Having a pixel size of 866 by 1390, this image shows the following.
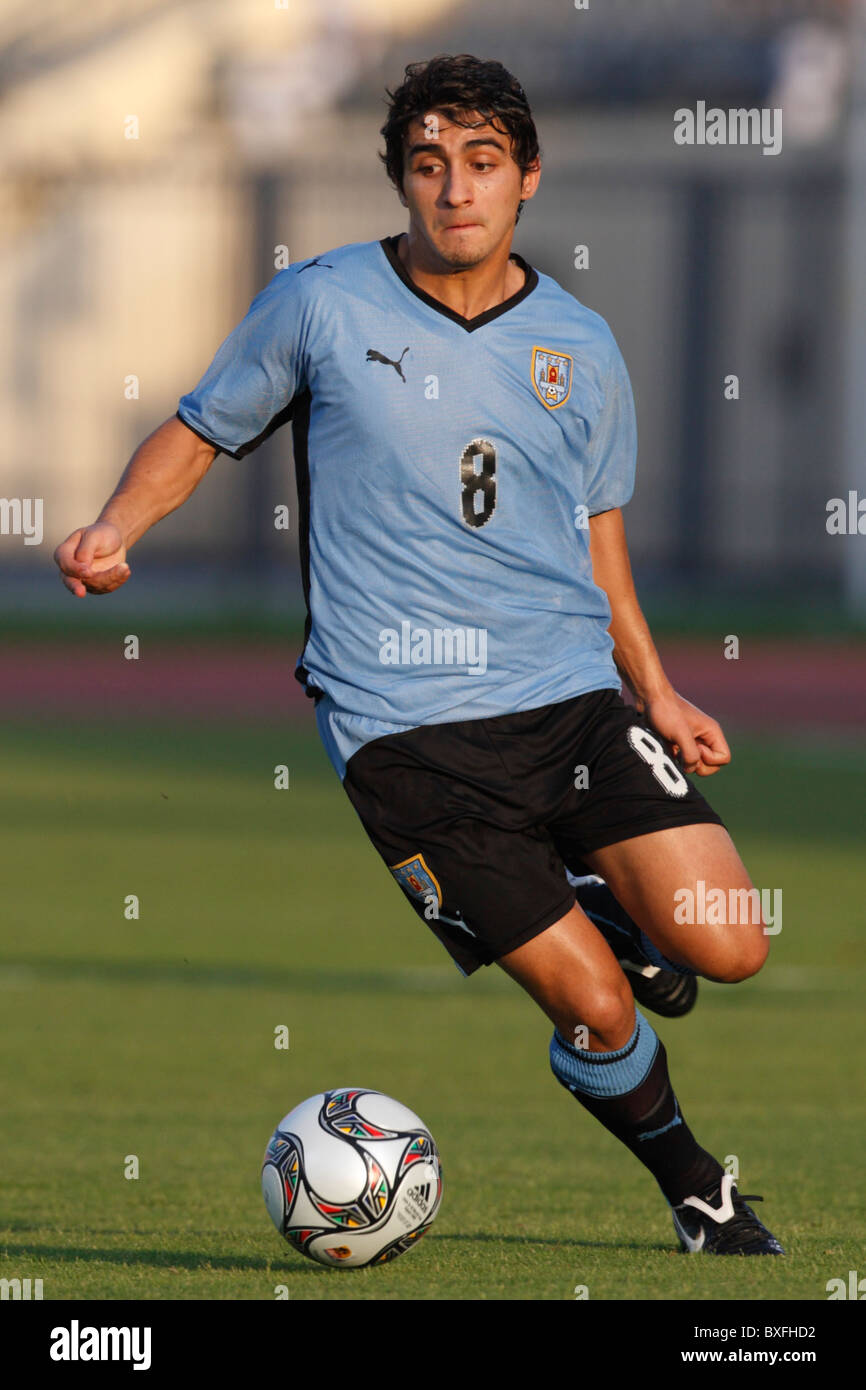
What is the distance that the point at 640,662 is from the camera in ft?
18.6

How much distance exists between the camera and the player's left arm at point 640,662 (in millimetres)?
5570

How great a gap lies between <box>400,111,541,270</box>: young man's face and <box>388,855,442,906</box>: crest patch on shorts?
134cm

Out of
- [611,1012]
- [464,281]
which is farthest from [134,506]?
[611,1012]

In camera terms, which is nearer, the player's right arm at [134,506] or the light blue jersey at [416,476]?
the player's right arm at [134,506]

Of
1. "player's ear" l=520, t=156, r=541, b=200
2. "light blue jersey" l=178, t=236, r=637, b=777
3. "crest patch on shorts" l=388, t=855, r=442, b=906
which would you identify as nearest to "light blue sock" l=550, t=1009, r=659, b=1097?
"crest patch on shorts" l=388, t=855, r=442, b=906

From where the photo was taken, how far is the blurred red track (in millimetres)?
22281

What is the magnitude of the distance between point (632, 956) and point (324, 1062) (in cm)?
306

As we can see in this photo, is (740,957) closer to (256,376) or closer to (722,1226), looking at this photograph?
(722,1226)

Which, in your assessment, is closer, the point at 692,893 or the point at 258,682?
the point at 692,893

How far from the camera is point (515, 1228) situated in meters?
5.82

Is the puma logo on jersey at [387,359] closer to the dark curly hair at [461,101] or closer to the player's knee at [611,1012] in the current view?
the dark curly hair at [461,101]

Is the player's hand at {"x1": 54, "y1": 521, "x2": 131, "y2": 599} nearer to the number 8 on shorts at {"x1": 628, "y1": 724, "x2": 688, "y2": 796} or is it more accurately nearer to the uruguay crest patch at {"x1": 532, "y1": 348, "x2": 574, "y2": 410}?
the uruguay crest patch at {"x1": 532, "y1": 348, "x2": 574, "y2": 410}

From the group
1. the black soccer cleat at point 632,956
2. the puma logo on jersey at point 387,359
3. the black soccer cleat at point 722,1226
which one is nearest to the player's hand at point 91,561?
the puma logo on jersey at point 387,359

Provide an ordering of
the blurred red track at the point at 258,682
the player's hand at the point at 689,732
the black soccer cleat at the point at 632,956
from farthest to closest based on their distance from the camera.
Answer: the blurred red track at the point at 258,682 → the black soccer cleat at the point at 632,956 → the player's hand at the point at 689,732
